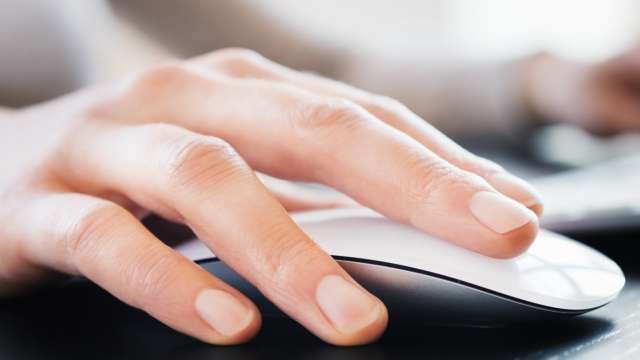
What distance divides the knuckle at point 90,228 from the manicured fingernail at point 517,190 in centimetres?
22

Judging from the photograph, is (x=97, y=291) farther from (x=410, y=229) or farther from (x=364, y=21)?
(x=364, y=21)

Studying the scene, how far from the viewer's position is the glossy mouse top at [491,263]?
384mm

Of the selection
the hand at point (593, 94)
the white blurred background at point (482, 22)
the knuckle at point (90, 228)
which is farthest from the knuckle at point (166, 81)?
the white blurred background at point (482, 22)

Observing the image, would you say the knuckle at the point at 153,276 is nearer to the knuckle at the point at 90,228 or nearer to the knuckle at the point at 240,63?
the knuckle at the point at 90,228

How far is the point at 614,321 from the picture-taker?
400 millimetres

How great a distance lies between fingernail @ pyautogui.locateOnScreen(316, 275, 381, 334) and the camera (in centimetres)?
37

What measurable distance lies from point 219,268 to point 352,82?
102 centimetres

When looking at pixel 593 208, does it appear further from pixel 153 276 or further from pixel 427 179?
pixel 153 276

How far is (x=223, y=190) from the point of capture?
432 millimetres

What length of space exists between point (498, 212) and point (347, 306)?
9 centimetres

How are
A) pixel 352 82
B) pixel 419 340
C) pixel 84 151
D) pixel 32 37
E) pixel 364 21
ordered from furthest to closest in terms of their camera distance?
1. pixel 364 21
2. pixel 352 82
3. pixel 32 37
4. pixel 84 151
5. pixel 419 340

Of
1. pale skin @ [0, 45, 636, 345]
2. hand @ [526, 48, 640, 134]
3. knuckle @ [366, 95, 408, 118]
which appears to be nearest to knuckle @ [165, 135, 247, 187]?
pale skin @ [0, 45, 636, 345]

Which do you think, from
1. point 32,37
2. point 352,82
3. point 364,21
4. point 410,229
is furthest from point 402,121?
point 364,21

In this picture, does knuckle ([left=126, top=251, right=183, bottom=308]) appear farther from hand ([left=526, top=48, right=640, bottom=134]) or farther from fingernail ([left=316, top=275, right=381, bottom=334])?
hand ([left=526, top=48, right=640, bottom=134])
